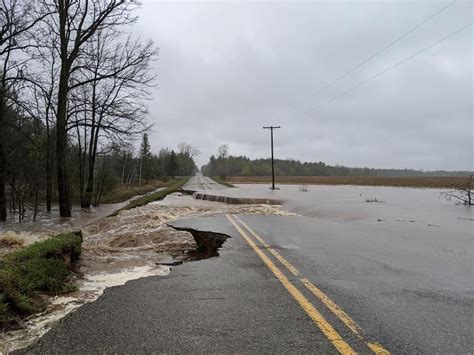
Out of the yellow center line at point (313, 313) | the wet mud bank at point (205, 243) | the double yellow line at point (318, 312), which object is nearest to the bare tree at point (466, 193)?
the wet mud bank at point (205, 243)

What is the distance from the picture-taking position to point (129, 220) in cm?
1324

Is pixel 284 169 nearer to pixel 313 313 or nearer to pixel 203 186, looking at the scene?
pixel 203 186

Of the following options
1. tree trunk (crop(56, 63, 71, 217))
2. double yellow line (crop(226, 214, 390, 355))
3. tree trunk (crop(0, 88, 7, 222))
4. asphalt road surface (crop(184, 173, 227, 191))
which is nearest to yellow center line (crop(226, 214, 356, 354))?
double yellow line (crop(226, 214, 390, 355))

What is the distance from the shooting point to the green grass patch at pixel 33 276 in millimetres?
3948

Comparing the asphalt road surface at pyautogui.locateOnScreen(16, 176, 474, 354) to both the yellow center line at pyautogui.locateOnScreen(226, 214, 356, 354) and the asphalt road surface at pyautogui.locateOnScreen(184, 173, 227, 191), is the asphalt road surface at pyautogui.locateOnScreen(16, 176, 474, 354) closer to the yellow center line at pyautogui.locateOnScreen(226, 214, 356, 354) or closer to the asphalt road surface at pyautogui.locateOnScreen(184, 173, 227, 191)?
the yellow center line at pyautogui.locateOnScreen(226, 214, 356, 354)

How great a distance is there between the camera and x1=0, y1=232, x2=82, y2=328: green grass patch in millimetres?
3948

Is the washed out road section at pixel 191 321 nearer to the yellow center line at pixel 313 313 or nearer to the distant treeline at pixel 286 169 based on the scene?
the yellow center line at pixel 313 313

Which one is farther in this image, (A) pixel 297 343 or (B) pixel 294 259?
(B) pixel 294 259

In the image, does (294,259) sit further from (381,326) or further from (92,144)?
(92,144)

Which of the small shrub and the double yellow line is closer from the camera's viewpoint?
the double yellow line

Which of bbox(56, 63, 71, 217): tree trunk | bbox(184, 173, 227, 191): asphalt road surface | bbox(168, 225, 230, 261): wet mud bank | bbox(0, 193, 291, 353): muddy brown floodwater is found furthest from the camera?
bbox(184, 173, 227, 191): asphalt road surface

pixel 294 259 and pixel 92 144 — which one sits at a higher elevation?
pixel 92 144

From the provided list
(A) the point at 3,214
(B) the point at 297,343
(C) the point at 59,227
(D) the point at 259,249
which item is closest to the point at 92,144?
(A) the point at 3,214

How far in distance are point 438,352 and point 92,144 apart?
28.2 m
